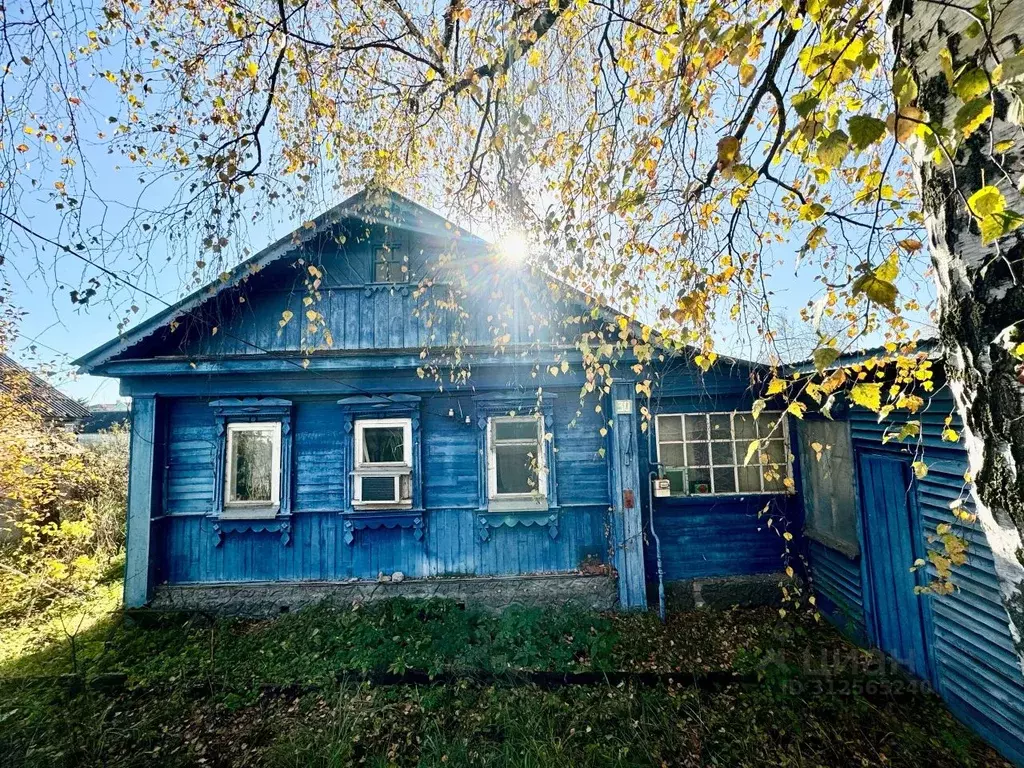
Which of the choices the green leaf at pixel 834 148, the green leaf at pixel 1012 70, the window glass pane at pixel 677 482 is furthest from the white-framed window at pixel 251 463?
the green leaf at pixel 1012 70

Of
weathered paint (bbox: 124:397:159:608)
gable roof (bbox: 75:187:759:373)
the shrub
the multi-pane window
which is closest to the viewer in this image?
gable roof (bbox: 75:187:759:373)

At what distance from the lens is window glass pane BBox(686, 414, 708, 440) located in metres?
6.64

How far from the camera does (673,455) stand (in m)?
6.64

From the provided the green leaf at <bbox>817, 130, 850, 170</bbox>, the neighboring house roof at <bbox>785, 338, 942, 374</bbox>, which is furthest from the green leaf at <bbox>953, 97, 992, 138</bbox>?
the neighboring house roof at <bbox>785, 338, 942, 374</bbox>

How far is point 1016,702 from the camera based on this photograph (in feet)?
10.9

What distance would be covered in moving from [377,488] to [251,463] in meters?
2.01

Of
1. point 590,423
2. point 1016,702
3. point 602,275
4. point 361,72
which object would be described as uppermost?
point 361,72

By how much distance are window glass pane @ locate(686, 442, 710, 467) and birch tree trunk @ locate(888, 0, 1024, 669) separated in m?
5.77

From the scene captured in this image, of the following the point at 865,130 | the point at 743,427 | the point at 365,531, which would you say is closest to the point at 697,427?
the point at 743,427

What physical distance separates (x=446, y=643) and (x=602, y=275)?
4.53m

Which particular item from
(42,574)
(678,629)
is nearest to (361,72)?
(678,629)

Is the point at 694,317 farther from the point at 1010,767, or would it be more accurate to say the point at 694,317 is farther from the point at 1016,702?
the point at 1010,767

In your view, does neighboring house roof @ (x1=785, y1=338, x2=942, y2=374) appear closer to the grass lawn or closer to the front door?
the front door

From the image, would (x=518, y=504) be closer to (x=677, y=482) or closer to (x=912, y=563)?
(x=677, y=482)
